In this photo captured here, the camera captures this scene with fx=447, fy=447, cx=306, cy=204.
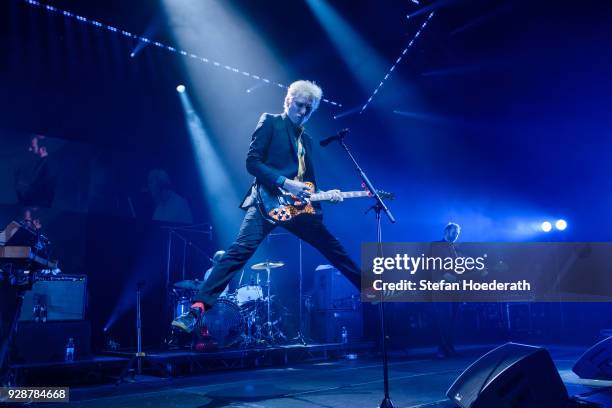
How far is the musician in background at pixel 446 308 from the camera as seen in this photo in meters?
6.86

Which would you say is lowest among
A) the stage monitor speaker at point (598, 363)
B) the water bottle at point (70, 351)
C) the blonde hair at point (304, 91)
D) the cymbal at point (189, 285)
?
the water bottle at point (70, 351)

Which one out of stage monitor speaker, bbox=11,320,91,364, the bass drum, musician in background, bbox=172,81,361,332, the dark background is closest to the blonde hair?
musician in background, bbox=172,81,361,332

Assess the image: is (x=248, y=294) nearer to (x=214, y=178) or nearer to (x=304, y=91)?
(x=214, y=178)

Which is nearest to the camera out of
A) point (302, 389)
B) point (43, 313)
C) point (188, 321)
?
point (188, 321)

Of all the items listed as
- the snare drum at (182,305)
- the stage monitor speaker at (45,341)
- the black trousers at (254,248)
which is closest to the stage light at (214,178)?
the snare drum at (182,305)

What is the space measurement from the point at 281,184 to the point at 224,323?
461 cm

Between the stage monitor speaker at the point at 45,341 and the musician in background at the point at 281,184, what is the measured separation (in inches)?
157

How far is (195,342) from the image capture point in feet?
22.8

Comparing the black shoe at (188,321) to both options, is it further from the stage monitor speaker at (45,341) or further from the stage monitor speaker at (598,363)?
the stage monitor speaker at (45,341)

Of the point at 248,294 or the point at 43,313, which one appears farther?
the point at 248,294

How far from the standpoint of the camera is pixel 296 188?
10.9 feet

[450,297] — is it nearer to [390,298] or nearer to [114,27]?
[390,298]

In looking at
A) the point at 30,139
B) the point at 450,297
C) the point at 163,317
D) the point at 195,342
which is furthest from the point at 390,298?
the point at 30,139

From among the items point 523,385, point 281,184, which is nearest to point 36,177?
point 281,184
